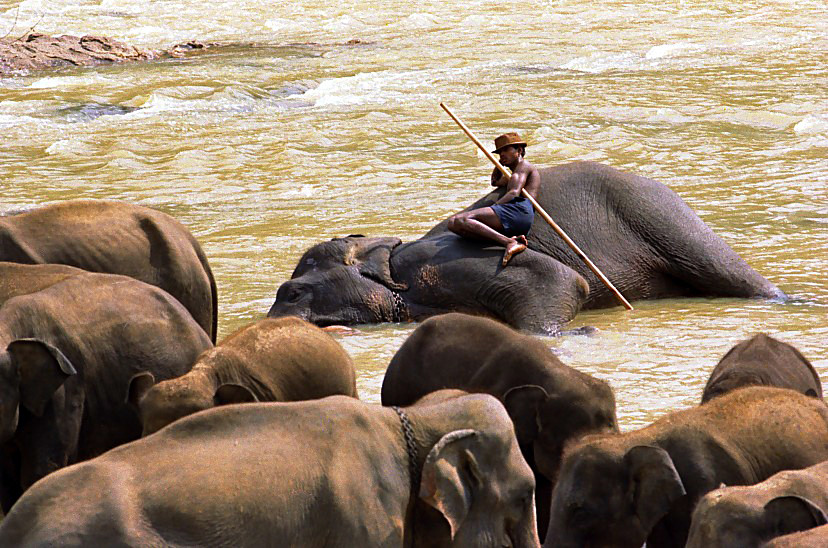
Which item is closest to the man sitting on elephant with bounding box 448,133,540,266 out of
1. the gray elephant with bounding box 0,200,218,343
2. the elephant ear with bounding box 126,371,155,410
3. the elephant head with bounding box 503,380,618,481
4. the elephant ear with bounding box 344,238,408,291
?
the elephant ear with bounding box 344,238,408,291

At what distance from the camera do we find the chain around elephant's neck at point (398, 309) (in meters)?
9.43

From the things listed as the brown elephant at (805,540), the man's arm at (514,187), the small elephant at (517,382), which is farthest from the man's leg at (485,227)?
the brown elephant at (805,540)

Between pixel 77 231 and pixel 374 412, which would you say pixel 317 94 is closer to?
pixel 77 231

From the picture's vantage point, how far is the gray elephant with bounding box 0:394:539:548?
3672 millimetres

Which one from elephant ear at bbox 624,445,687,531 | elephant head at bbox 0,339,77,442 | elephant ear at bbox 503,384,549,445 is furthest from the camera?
elephant ear at bbox 503,384,549,445

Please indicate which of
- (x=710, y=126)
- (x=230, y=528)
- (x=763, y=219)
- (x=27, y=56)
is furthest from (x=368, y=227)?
(x=27, y=56)

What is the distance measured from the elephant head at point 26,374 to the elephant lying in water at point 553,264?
13.0 feet

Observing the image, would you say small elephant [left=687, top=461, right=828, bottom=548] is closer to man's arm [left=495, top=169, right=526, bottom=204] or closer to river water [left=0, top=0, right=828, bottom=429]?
river water [left=0, top=0, right=828, bottom=429]

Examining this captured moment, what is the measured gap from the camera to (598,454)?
4789 millimetres

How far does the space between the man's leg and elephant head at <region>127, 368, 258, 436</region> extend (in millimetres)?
4283

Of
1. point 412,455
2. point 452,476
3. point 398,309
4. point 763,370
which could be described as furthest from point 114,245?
point 452,476

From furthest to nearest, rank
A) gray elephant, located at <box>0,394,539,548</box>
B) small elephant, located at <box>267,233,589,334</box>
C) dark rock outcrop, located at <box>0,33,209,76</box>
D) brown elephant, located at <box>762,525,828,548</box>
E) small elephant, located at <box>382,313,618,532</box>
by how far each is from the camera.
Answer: dark rock outcrop, located at <box>0,33,209,76</box>
small elephant, located at <box>267,233,589,334</box>
small elephant, located at <box>382,313,618,532</box>
gray elephant, located at <box>0,394,539,548</box>
brown elephant, located at <box>762,525,828,548</box>

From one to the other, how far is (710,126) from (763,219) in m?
5.22

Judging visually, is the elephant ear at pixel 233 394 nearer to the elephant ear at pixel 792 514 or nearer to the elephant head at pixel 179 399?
the elephant head at pixel 179 399
